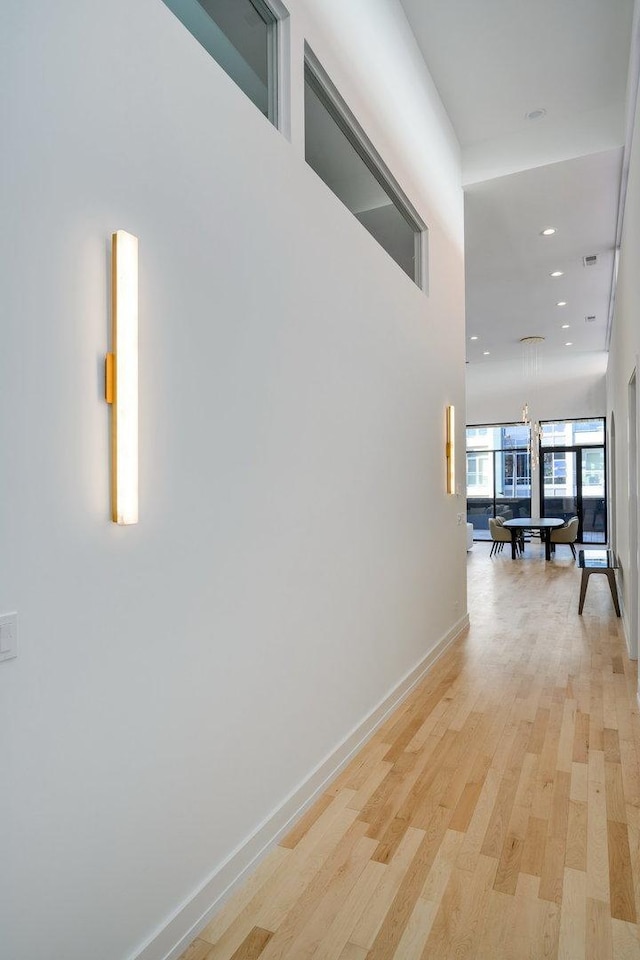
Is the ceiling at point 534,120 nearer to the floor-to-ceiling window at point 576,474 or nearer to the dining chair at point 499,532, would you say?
the dining chair at point 499,532

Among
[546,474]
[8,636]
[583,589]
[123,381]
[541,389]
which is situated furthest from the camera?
[546,474]

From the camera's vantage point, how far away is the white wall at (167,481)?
136cm

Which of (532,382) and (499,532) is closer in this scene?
(499,532)

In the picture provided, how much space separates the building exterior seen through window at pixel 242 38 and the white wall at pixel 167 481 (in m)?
0.14

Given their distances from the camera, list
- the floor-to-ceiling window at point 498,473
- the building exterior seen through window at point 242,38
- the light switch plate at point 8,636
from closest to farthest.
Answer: the light switch plate at point 8,636
the building exterior seen through window at point 242,38
the floor-to-ceiling window at point 498,473

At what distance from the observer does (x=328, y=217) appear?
2.88 metres

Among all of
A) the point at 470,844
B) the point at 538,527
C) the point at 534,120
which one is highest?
the point at 534,120

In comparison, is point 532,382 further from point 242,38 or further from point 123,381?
point 123,381

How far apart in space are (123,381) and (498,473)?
45.6 feet

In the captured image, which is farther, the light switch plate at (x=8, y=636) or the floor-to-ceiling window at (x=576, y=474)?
the floor-to-ceiling window at (x=576, y=474)

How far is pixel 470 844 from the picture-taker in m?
2.35

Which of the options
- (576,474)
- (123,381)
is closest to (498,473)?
(576,474)

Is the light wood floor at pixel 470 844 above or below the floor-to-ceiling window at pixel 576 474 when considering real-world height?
below

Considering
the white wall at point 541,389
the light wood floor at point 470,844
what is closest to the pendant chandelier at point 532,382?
the white wall at point 541,389
